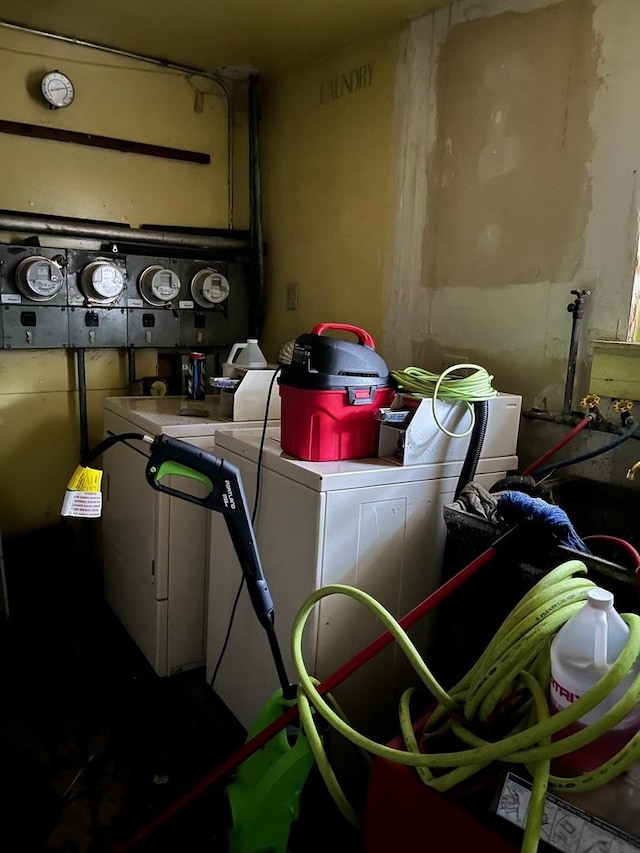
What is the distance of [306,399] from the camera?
1.56m

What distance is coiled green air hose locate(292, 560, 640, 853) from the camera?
0.91 metres

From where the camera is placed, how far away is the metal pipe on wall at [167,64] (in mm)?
2598

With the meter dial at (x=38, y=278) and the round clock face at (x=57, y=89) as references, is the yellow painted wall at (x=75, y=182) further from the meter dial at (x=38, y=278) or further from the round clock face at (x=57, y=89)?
the meter dial at (x=38, y=278)

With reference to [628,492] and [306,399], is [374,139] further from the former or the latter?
[628,492]

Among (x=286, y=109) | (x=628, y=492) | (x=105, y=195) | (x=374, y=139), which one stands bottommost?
(x=628, y=492)

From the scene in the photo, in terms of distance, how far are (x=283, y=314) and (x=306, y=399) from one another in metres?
1.65

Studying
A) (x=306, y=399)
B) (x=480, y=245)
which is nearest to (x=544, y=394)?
(x=480, y=245)

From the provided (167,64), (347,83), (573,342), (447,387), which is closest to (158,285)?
(167,64)

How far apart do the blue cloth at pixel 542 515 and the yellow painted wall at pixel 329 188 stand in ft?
4.50

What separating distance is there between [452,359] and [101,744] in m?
1.73

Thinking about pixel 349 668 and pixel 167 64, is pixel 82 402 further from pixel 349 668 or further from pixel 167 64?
pixel 349 668

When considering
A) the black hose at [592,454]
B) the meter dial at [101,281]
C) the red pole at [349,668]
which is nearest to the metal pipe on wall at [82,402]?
the meter dial at [101,281]

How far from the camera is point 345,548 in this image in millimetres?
1520

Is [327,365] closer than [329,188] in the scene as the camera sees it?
Yes
